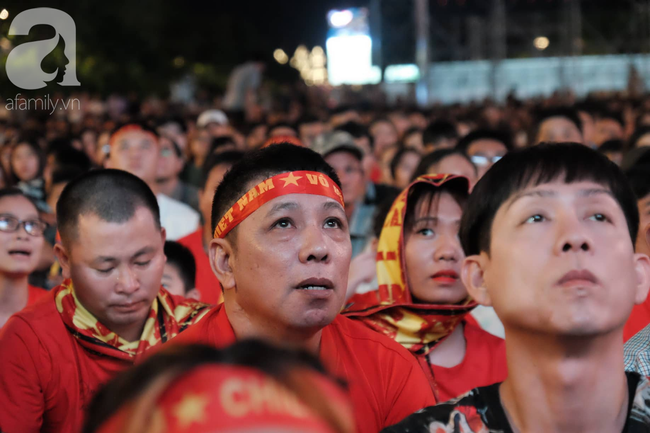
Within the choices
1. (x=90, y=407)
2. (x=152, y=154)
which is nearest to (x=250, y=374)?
(x=90, y=407)

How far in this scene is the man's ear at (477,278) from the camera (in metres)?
1.98

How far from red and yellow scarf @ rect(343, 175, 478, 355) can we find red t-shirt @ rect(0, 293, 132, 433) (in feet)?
3.38

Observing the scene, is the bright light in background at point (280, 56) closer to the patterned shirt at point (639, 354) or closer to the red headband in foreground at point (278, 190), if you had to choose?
the red headband in foreground at point (278, 190)

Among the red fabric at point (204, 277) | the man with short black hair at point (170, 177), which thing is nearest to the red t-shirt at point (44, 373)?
the red fabric at point (204, 277)

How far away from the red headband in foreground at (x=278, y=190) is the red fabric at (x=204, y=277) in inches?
71.9

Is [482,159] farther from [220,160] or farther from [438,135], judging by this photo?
[438,135]

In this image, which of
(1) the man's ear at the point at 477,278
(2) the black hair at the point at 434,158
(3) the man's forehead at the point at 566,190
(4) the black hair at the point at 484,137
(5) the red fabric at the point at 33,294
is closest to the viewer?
(3) the man's forehead at the point at 566,190

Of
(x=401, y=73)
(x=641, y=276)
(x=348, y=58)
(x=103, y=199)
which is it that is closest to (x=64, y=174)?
(x=103, y=199)

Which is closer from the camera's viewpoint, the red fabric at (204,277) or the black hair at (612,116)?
the red fabric at (204,277)

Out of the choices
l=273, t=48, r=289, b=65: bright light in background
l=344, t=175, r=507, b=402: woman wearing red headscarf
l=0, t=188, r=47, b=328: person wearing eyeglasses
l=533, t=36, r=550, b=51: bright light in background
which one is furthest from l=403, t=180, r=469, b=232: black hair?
l=273, t=48, r=289, b=65: bright light in background

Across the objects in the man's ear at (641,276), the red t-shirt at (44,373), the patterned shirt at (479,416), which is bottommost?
the red t-shirt at (44,373)

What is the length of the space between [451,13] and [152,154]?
54.3ft

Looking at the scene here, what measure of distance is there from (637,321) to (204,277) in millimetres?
2418

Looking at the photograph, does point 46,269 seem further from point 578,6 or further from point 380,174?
point 578,6
